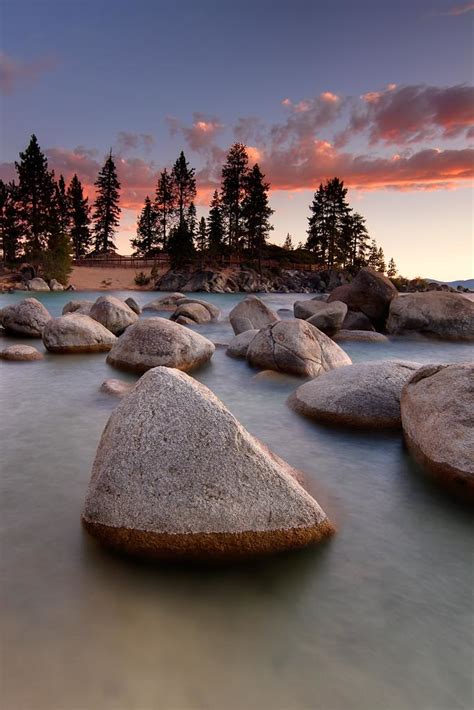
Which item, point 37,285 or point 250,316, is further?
point 37,285

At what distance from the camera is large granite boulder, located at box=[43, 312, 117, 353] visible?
41.9 feet

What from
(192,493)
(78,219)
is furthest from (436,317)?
(78,219)

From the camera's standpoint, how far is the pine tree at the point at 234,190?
6512 centimetres

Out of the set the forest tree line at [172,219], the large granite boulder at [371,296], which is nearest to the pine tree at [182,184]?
the forest tree line at [172,219]

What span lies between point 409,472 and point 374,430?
134 centimetres

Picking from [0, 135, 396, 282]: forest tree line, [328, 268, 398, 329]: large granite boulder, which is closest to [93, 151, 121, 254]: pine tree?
[0, 135, 396, 282]: forest tree line

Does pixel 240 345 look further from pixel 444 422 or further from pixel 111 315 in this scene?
pixel 444 422

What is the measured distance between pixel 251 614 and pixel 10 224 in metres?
60.5

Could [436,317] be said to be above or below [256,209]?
below

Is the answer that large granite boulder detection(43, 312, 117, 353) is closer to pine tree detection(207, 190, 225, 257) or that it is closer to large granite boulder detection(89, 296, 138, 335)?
large granite boulder detection(89, 296, 138, 335)

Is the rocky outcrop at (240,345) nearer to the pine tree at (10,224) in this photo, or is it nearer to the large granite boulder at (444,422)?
the large granite boulder at (444,422)

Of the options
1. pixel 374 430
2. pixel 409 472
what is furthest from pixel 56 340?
pixel 409 472

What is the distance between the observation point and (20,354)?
38.9ft

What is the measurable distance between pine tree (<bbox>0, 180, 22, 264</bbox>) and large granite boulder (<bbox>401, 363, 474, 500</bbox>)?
57.0 metres
